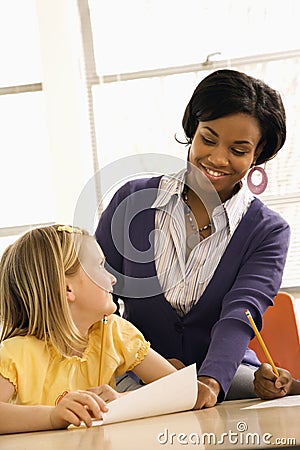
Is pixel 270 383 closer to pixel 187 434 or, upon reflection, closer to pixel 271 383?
pixel 271 383

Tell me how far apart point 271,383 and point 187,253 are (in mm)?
405

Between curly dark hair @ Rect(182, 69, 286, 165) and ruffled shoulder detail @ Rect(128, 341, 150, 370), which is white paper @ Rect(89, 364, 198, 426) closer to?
ruffled shoulder detail @ Rect(128, 341, 150, 370)

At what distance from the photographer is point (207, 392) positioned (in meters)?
1.23

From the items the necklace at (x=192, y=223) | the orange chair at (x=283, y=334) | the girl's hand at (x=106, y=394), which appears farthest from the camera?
the orange chair at (x=283, y=334)

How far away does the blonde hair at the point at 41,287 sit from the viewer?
1339 mm

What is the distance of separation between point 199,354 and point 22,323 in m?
0.40

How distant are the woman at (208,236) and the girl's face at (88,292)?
18cm

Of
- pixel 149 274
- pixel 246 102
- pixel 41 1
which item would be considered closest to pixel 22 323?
pixel 149 274

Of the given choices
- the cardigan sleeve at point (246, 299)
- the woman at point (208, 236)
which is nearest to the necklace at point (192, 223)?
the woman at point (208, 236)

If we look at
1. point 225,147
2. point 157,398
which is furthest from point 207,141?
point 157,398

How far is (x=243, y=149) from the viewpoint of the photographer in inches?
60.7

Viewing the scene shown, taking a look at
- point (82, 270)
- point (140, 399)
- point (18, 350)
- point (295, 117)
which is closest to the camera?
point (140, 399)

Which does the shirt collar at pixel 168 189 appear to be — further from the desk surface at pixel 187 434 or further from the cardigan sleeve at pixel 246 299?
the desk surface at pixel 187 434

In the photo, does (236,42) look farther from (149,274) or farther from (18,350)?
(18,350)
